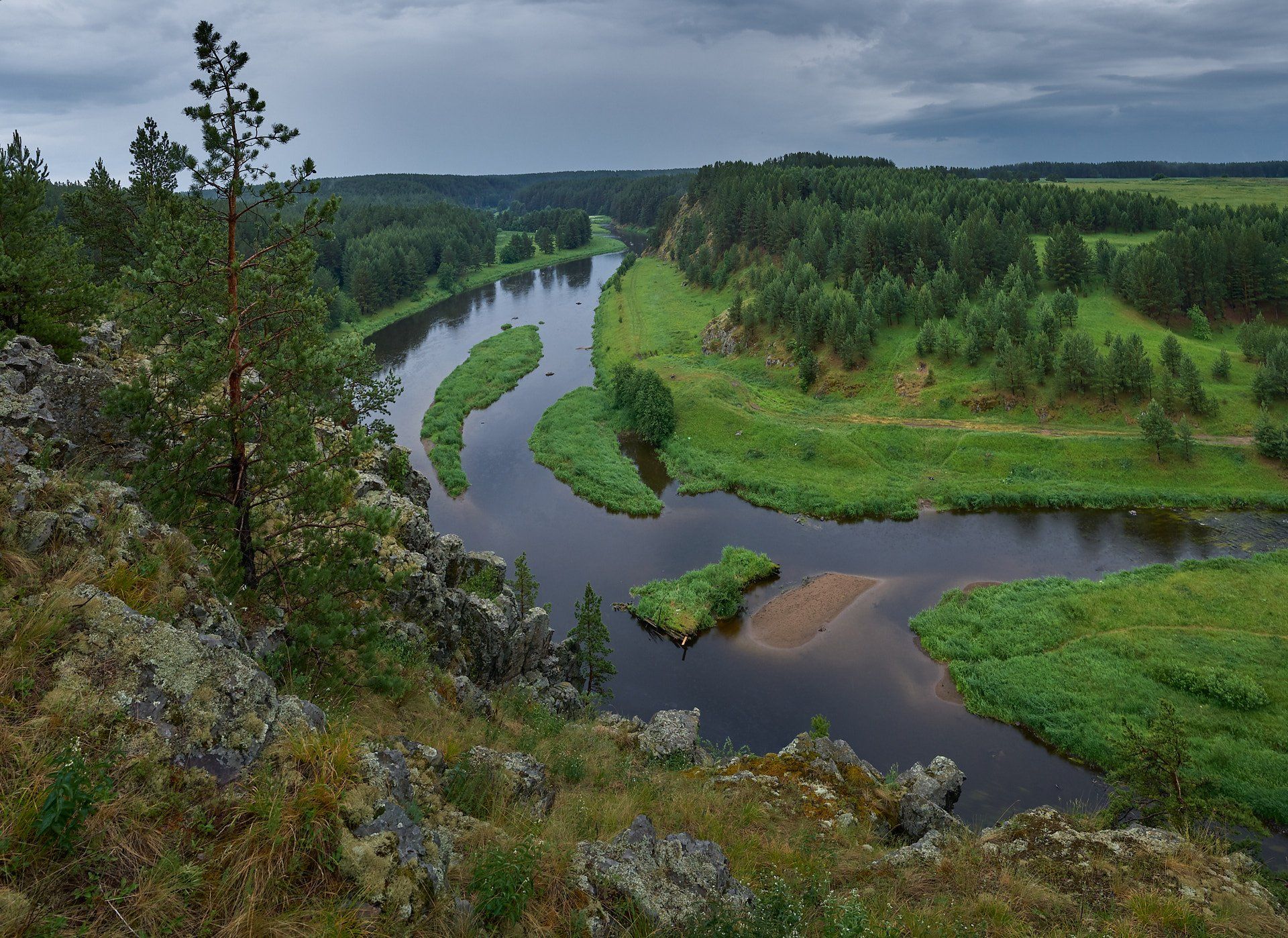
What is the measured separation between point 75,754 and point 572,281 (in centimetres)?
13688

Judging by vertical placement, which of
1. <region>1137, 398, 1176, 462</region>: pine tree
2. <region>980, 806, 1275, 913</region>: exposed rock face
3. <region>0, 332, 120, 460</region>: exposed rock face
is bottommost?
<region>980, 806, 1275, 913</region>: exposed rock face

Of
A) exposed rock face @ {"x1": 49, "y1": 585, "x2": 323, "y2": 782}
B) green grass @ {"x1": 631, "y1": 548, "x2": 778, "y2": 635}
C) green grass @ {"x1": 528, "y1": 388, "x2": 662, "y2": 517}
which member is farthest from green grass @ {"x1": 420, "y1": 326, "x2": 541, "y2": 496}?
exposed rock face @ {"x1": 49, "y1": 585, "x2": 323, "y2": 782}

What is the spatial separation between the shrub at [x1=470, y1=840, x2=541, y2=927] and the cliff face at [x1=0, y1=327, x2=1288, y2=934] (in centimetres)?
4

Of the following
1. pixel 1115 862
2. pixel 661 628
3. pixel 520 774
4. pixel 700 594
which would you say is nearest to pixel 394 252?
pixel 700 594

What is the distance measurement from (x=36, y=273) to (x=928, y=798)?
83.5 feet

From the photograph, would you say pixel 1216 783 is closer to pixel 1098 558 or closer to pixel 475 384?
pixel 1098 558

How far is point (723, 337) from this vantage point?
8106cm

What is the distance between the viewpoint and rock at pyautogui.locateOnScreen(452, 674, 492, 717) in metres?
14.7

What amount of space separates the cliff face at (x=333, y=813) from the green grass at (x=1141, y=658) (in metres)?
13.6

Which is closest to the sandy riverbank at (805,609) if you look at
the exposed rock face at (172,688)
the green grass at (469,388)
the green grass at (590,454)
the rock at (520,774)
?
the green grass at (590,454)

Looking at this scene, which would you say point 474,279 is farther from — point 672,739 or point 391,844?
point 391,844

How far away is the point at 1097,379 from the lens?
54.1 meters

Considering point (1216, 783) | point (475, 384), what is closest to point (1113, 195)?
point (475, 384)

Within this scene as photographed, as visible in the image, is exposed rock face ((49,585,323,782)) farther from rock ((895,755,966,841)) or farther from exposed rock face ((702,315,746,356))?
exposed rock face ((702,315,746,356))
